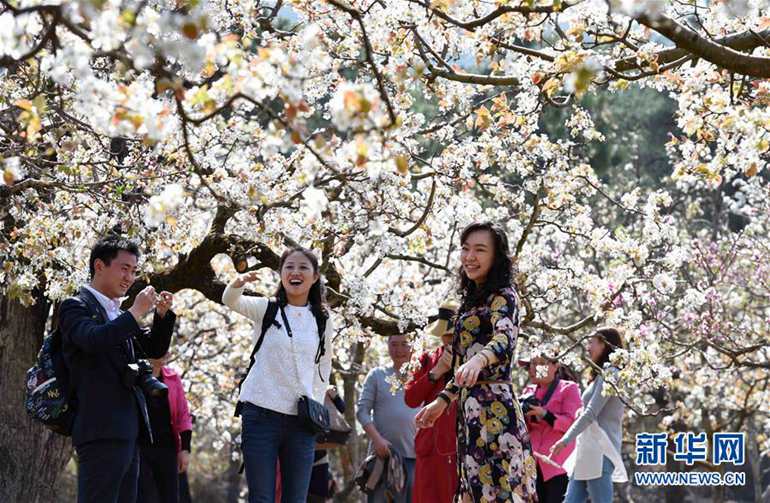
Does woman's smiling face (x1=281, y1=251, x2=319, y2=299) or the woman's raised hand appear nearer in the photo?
the woman's raised hand

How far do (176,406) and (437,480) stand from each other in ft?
7.56

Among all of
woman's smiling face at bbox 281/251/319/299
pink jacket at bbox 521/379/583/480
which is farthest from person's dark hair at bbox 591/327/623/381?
woman's smiling face at bbox 281/251/319/299

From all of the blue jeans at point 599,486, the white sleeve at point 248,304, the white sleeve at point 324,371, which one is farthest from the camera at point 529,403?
the white sleeve at point 248,304

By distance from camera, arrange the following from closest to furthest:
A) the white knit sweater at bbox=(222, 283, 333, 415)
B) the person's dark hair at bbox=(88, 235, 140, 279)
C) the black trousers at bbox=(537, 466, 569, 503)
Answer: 1. the person's dark hair at bbox=(88, 235, 140, 279)
2. the white knit sweater at bbox=(222, 283, 333, 415)
3. the black trousers at bbox=(537, 466, 569, 503)

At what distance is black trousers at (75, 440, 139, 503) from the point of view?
→ 589 cm

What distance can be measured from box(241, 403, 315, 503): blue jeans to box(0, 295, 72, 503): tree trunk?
304 cm

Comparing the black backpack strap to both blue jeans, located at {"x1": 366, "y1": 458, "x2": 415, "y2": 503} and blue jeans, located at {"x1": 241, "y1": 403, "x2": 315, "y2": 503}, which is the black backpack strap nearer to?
blue jeans, located at {"x1": 241, "y1": 403, "x2": 315, "y2": 503}

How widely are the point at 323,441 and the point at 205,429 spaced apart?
22813 mm

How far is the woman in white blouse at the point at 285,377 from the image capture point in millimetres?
6773

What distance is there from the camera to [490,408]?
20.3 feet

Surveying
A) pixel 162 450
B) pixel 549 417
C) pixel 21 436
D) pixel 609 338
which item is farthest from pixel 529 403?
pixel 21 436

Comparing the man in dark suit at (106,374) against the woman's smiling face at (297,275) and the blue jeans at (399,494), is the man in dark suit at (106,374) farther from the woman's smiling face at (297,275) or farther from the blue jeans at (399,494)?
the blue jeans at (399,494)

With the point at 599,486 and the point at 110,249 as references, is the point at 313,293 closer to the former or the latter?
the point at 110,249

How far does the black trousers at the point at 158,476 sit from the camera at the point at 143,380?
2272 mm
